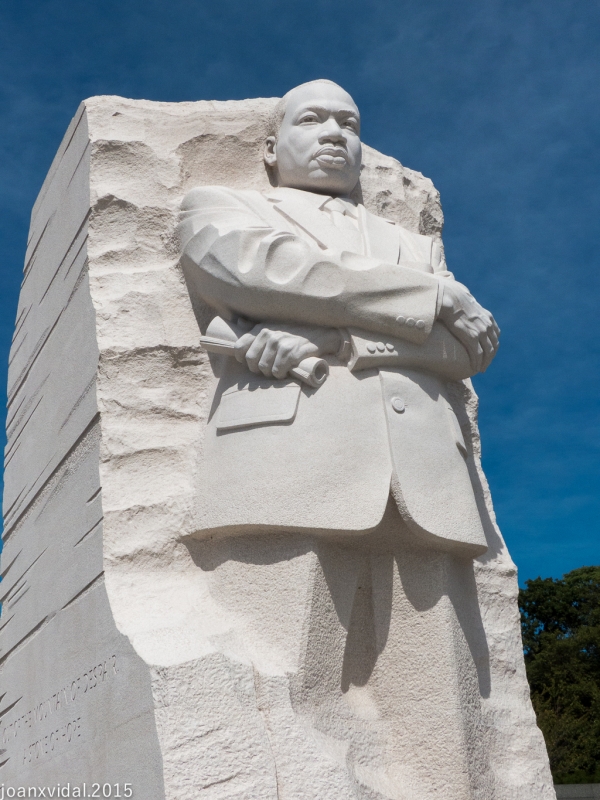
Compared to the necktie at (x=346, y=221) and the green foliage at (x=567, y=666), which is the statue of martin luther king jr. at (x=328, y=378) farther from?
the green foliage at (x=567, y=666)

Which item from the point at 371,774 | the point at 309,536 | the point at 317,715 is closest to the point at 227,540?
the point at 309,536

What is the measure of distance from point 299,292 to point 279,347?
23cm

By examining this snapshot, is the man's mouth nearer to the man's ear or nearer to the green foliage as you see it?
the man's ear

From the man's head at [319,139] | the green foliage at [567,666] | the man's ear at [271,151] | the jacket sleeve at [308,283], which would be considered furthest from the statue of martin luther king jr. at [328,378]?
the green foliage at [567,666]

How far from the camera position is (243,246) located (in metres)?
3.78

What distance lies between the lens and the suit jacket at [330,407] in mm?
3590

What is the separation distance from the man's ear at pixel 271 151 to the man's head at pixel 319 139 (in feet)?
0.18


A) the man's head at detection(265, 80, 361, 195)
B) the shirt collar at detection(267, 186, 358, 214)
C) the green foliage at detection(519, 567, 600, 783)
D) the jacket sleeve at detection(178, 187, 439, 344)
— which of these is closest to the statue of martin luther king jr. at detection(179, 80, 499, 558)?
the jacket sleeve at detection(178, 187, 439, 344)

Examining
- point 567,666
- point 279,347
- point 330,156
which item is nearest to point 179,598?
point 279,347

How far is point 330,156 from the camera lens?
14.1ft

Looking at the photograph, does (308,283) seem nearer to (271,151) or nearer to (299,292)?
(299,292)

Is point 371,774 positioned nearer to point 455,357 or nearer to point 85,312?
point 455,357

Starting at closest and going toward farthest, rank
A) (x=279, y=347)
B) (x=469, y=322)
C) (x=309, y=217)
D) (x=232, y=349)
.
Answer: (x=279, y=347) → (x=232, y=349) → (x=469, y=322) → (x=309, y=217)

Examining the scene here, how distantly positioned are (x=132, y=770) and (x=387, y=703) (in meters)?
1.01
